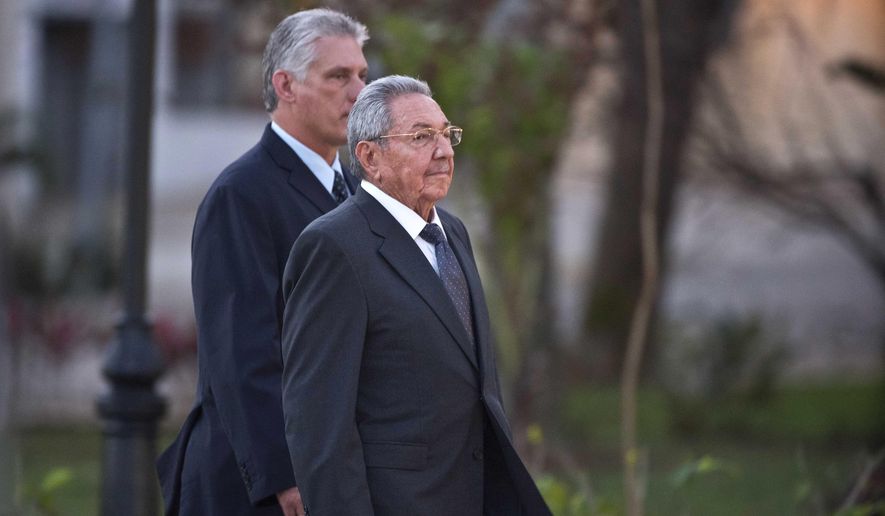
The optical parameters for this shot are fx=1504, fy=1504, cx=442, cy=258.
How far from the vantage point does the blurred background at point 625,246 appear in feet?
26.8

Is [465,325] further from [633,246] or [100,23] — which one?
[100,23]

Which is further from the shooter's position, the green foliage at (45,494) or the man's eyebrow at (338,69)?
the green foliage at (45,494)

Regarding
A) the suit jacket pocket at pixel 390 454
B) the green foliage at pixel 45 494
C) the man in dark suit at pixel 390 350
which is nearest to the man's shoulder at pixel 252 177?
the man in dark suit at pixel 390 350

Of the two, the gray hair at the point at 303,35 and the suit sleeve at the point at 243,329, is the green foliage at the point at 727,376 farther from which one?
the suit sleeve at the point at 243,329

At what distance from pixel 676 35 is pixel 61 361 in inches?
268

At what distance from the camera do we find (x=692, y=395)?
11781mm

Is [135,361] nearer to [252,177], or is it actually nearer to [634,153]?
[252,177]

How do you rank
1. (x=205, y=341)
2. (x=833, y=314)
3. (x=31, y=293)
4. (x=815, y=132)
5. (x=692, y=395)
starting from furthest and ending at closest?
(x=833, y=314)
(x=31, y=293)
(x=692, y=395)
(x=815, y=132)
(x=205, y=341)

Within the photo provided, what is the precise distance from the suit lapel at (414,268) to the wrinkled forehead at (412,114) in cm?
20

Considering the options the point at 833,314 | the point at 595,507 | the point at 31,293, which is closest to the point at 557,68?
the point at 595,507

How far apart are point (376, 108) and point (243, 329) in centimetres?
65

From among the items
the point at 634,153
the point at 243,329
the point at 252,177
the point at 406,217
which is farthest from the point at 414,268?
the point at 634,153

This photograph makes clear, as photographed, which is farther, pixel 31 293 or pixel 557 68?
pixel 31 293

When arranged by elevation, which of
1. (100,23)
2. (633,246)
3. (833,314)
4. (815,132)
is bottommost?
(833,314)
